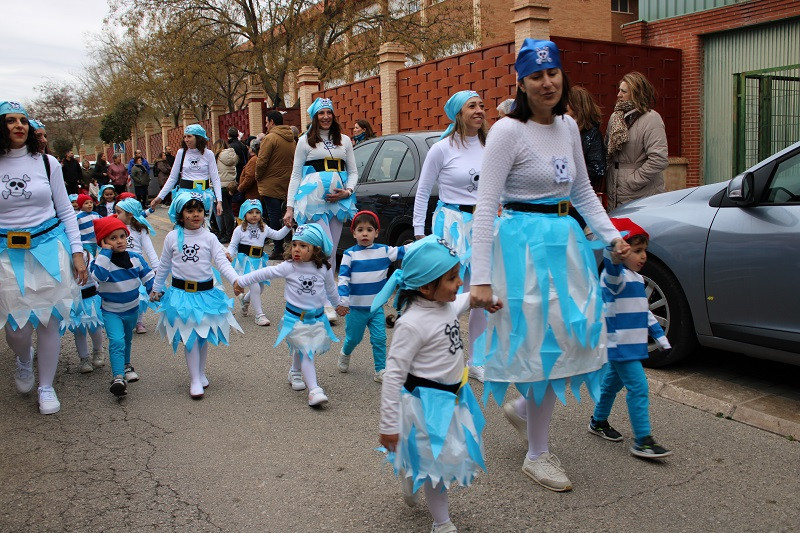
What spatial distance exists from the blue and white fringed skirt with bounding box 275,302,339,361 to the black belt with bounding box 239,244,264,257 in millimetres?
3127

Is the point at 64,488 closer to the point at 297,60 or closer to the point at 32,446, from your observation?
the point at 32,446

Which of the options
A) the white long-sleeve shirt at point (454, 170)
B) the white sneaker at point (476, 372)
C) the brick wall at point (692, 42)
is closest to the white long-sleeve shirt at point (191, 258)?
the white long-sleeve shirt at point (454, 170)

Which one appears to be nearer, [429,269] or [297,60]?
[429,269]

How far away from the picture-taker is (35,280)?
5.12 metres

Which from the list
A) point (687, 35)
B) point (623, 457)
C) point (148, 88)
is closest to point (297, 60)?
point (148, 88)

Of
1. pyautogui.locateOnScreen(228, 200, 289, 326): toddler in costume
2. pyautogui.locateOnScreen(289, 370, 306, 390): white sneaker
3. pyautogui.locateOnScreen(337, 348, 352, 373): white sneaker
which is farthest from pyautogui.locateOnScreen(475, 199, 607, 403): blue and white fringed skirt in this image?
pyautogui.locateOnScreen(228, 200, 289, 326): toddler in costume

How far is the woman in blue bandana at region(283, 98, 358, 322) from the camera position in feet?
24.0

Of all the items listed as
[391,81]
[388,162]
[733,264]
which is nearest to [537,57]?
[733,264]

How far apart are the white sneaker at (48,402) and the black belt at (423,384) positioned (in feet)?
10.2

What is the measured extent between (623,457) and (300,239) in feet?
8.33

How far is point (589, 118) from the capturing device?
23.3 ft

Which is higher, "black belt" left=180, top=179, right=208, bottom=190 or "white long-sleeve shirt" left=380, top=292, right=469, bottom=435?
"black belt" left=180, top=179, right=208, bottom=190

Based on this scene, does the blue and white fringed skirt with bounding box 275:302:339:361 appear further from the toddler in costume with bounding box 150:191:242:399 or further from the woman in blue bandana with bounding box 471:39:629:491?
the woman in blue bandana with bounding box 471:39:629:491

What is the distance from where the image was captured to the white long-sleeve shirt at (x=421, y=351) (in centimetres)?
308
